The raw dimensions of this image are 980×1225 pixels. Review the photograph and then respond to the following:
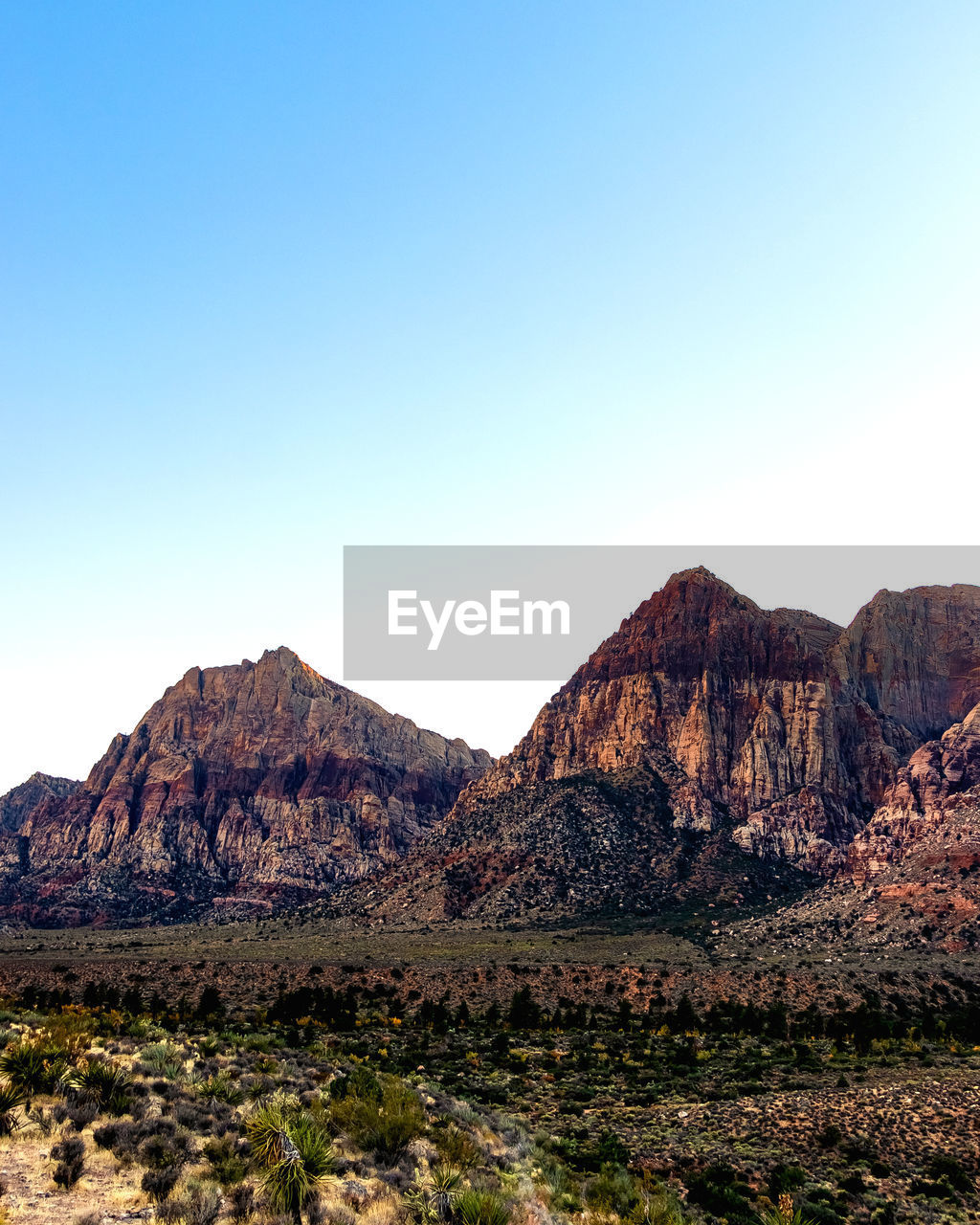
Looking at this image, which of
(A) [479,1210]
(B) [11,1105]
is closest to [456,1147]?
(A) [479,1210]

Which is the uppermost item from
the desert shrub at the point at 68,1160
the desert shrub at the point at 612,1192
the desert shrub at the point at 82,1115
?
the desert shrub at the point at 68,1160

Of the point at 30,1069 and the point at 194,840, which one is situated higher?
the point at 30,1069

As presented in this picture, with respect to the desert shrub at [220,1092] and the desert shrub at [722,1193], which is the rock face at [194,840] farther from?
the desert shrub at [722,1193]

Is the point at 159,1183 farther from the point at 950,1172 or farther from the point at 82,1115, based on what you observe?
the point at 950,1172

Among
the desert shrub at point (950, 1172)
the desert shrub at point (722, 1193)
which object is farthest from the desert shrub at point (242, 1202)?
the desert shrub at point (950, 1172)

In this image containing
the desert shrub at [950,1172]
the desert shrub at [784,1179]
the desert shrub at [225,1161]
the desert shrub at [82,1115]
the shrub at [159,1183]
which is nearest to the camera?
the shrub at [159,1183]

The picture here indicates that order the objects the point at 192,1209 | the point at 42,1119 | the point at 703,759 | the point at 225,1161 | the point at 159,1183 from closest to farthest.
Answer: the point at 192,1209 < the point at 159,1183 < the point at 225,1161 < the point at 42,1119 < the point at 703,759

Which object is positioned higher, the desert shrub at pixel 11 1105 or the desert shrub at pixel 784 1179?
the desert shrub at pixel 11 1105

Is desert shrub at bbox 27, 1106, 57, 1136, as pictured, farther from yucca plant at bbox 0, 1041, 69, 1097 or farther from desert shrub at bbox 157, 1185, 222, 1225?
desert shrub at bbox 157, 1185, 222, 1225

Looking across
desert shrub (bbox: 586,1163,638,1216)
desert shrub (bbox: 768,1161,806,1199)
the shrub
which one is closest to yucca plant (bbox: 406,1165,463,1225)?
desert shrub (bbox: 586,1163,638,1216)
